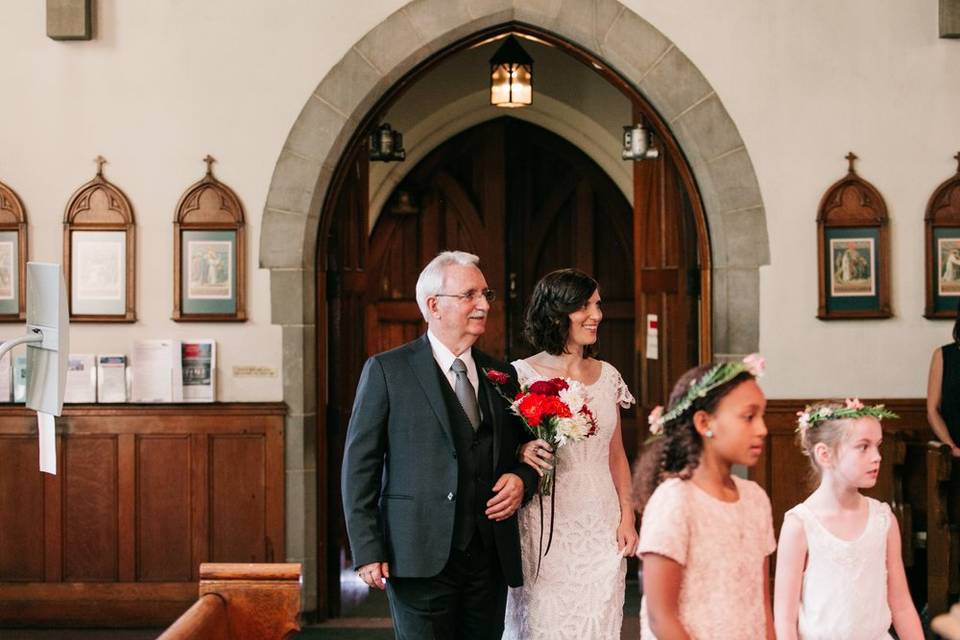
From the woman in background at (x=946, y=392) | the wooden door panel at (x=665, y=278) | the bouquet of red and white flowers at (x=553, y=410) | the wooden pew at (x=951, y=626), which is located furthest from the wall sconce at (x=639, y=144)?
the wooden pew at (x=951, y=626)

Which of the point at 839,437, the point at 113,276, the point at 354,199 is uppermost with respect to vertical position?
the point at 354,199

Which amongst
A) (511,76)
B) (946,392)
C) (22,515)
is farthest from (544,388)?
(511,76)

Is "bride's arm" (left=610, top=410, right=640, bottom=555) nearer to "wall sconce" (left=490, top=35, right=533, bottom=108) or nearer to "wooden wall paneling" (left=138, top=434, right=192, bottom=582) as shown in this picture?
"wooden wall paneling" (left=138, top=434, right=192, bottom=582)

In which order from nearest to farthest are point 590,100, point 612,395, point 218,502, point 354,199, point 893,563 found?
1. point 893,563
2. point 612,395
3. point 218,502
4. point 354,199
5. point 590,100

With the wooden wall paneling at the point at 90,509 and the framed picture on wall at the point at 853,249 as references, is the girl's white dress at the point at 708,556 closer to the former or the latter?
the framed picture on wall at the point at 853,249

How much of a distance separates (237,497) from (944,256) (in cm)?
367

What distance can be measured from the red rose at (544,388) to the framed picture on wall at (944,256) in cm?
296

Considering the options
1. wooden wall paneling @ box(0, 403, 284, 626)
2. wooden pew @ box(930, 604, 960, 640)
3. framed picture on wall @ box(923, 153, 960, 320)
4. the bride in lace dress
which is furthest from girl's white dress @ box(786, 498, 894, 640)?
wooden wall paneling @ box(0, 403, 284, 626)

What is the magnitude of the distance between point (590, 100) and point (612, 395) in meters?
5.31

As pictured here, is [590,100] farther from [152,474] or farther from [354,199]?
[152,474]

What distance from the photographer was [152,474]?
591 cm

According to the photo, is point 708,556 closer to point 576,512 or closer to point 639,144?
point 576,512

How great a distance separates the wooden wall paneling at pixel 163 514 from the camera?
19.4ft

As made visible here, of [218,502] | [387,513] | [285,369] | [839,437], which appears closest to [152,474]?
[218,502]
